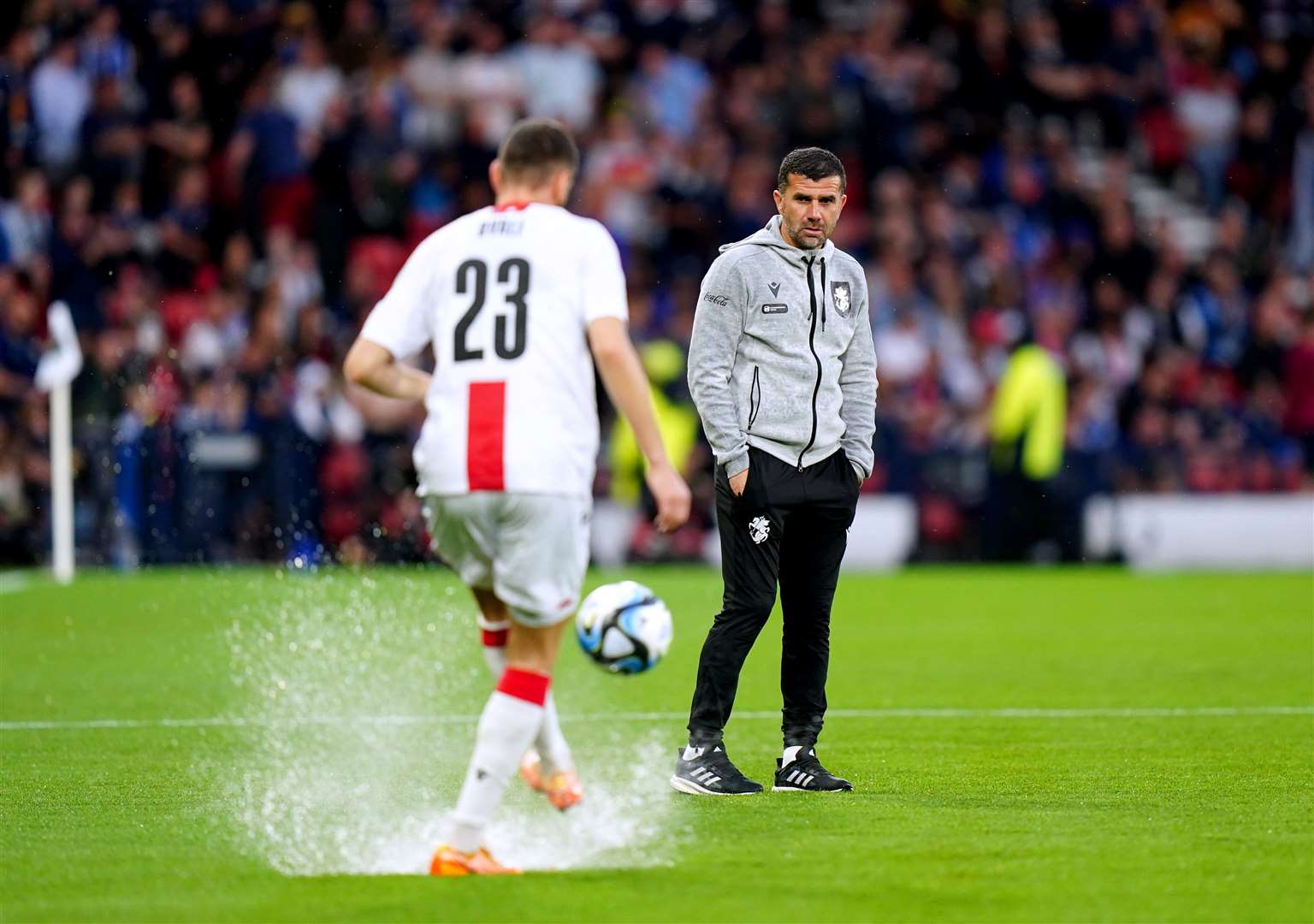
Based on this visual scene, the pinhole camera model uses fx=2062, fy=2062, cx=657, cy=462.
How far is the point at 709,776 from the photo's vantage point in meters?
7.23

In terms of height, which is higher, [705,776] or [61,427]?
[61,427]

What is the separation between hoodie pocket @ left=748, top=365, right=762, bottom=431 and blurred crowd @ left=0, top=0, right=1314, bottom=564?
11.1m

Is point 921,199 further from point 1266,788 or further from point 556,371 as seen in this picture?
point 556,371

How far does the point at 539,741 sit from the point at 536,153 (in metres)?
1.70

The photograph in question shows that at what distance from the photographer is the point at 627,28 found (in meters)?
23.0

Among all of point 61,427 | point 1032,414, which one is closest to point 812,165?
point 61,427

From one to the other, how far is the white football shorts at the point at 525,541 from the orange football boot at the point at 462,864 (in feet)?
2.16

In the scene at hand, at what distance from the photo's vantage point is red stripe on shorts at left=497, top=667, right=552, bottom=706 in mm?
5680

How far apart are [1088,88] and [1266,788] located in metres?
18.3

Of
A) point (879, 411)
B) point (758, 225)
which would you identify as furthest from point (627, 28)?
point (879, 411)

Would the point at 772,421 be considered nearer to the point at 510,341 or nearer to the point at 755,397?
the point at 755,397

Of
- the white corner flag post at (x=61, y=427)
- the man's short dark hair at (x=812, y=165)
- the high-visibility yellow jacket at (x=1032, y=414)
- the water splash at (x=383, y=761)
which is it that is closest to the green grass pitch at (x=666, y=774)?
the water splash at (x=383, y=761)

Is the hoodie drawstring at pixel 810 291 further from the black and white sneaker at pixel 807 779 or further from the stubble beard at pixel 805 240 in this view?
the black and white sneaker at pixel 807 779

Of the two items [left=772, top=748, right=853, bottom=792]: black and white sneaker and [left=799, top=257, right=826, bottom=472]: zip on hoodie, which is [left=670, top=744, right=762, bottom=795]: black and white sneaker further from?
[left=799, top=257, right=826, bottom=472]: zip on hoodie
